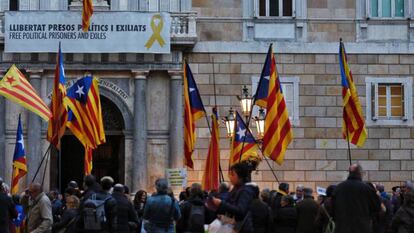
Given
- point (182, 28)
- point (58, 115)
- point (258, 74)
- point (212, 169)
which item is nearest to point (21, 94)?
point (58, 115)

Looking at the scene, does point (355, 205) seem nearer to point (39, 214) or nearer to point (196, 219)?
point (196, 219)

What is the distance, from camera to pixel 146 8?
31.8m

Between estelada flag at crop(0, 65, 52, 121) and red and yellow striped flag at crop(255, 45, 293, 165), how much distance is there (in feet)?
16.0

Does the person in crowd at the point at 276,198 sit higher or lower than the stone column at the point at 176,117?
lower

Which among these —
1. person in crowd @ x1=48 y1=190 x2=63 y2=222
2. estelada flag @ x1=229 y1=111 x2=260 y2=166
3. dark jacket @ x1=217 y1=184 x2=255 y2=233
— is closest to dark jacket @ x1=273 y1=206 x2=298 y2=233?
person in crowd @ x1=48 y1=190 x2=63 y2=222

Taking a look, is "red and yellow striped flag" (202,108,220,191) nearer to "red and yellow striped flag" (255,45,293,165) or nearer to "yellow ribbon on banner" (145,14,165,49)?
"red and yellow striped flag" (255,45,293,165)

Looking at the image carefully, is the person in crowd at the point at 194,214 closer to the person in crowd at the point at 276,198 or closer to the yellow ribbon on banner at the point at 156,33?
the person in crowd at the point at 276,198

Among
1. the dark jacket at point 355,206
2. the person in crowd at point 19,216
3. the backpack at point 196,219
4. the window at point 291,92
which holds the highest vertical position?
the window at point 291,92

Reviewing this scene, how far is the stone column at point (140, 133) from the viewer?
31.1 meters

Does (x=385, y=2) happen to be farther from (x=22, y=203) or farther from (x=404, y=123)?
(x=22, y=203)

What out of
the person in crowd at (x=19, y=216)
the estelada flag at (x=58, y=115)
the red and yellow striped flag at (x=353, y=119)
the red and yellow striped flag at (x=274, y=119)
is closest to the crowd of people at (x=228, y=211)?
the person in crowd at (x=19, y=216)

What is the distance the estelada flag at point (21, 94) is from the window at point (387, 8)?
1143cm

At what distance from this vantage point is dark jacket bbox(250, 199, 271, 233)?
56.9 ft

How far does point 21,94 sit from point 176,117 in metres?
6.89
